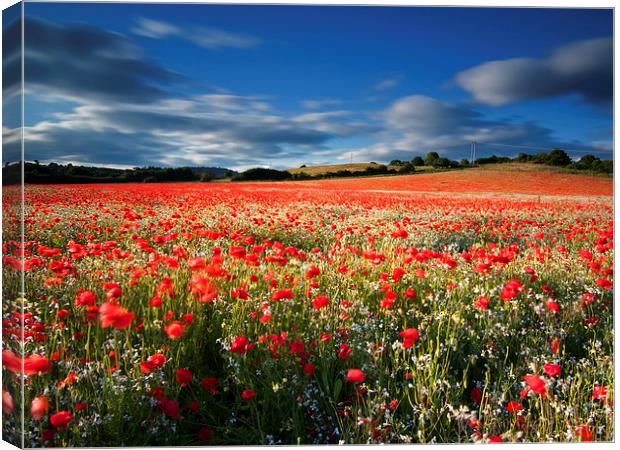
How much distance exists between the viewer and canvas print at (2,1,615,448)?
105 inches

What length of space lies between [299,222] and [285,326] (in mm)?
1182

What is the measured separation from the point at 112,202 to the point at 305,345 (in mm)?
1876

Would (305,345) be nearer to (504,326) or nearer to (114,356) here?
(114,356)

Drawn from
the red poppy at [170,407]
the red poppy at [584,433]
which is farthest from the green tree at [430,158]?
the red poppy at [170,407]

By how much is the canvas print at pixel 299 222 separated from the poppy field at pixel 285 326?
0.06 feet

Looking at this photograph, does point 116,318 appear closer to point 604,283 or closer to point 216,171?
point 216,171

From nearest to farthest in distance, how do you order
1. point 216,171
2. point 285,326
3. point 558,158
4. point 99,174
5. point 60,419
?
point 60,419, point 285,326, point 99,174, point 216,171, point 558,158

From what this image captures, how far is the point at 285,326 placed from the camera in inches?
118

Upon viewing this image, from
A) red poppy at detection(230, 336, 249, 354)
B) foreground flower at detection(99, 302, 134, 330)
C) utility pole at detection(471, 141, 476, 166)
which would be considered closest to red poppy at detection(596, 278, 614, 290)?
utility pole at detection(471, 141, 476, 166)

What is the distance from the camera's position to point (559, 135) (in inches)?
151

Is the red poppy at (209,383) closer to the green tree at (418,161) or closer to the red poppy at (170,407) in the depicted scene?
the red poppy at (170,407)

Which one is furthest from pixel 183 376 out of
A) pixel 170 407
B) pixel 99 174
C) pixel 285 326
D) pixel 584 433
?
pixel 584 433

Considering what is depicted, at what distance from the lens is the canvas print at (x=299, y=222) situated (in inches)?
105

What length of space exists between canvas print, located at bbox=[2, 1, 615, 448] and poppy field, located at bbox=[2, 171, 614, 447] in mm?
19
